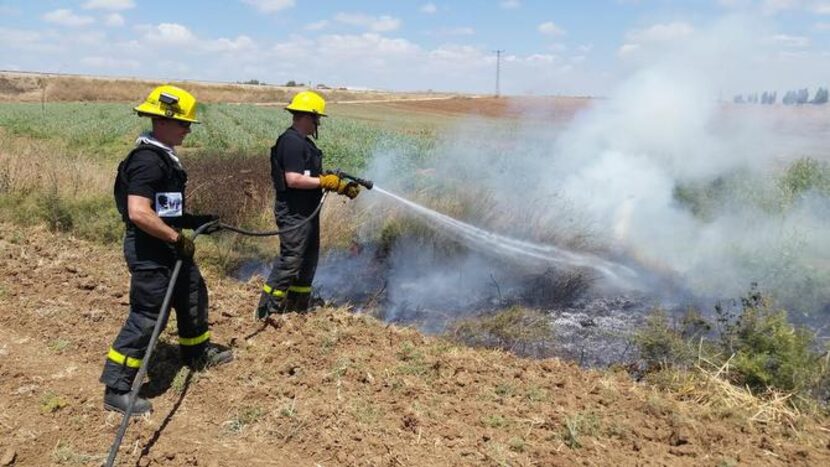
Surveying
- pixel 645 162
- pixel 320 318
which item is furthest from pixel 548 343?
pixel 645 162

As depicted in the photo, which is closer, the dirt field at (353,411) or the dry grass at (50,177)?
the dirt field at (353,411)

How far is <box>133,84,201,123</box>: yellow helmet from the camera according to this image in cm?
375

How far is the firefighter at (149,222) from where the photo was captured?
3666 mm

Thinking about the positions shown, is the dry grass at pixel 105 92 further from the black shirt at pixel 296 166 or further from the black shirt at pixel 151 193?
the black shirt at pixel 151 193

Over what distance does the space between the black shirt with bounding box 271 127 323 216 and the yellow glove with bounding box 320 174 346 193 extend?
180 millimetres

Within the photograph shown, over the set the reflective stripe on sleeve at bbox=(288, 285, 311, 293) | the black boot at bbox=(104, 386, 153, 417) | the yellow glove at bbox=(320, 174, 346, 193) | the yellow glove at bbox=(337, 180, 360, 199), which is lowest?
the black boot at bbox=(104, 386, 153, 417)

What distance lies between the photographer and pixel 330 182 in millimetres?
5129

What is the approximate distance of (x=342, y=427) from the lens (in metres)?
3.63

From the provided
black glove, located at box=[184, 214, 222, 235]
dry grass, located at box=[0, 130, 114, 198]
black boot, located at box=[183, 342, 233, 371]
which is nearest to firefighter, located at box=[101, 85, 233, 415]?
black glove, located at box=[184, 214, 222, 235]

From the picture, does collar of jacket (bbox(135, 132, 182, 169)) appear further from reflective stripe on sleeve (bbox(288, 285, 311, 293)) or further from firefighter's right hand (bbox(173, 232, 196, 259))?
reflective stripe on sleeve (bbox(288, 285, 311, 293))

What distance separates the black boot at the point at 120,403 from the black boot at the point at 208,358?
1.98 feet

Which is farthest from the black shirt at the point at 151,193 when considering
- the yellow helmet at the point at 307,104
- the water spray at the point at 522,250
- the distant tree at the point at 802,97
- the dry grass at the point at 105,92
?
the dry grass at the point at 105,92

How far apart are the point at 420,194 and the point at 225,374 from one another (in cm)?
559

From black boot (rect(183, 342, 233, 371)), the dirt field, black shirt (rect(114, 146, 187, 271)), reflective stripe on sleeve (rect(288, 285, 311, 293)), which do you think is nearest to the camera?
the dirt field
